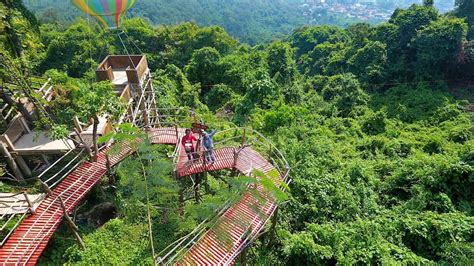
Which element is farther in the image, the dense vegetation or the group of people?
the group of people

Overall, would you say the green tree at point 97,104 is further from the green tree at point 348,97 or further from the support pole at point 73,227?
the green tree at point 348,97

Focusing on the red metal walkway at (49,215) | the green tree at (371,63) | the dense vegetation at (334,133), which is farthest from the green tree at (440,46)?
the red metal walkway at (49,215)

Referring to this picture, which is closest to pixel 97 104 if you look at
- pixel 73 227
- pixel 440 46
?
pixel 73 227

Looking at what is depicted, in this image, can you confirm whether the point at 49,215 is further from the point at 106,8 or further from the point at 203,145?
the point at 106,8

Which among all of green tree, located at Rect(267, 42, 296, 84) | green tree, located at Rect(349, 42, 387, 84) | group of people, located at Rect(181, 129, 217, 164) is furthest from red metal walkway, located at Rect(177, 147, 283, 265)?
green tree, located at Rect(349, 42, 387, 84)

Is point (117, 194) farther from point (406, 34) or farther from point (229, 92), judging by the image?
point (406, 34)

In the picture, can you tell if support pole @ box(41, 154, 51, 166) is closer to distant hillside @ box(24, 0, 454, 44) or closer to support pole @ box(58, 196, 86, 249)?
support pole @ box(58, 196, 86, 249)
